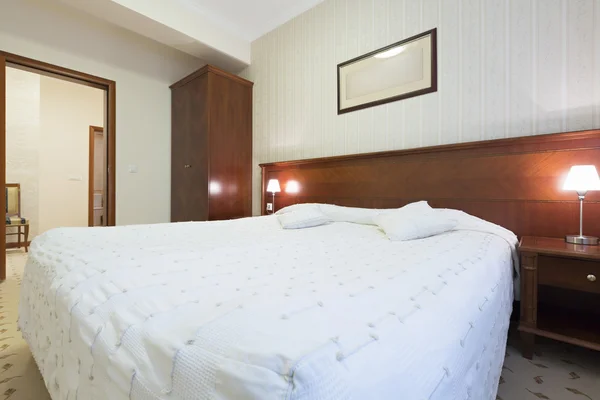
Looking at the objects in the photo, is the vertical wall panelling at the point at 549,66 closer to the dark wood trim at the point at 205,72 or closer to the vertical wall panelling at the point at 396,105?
the vertical wall panelling at the point at 396,105

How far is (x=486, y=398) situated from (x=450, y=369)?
46 centimetres

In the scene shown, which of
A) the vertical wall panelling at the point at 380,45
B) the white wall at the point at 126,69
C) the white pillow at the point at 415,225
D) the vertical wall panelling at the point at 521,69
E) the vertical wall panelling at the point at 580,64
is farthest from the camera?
the white wall at the point at 126,69

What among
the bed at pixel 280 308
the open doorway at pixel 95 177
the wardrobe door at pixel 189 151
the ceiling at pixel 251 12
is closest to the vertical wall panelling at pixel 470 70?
the bed at pixel 280 308

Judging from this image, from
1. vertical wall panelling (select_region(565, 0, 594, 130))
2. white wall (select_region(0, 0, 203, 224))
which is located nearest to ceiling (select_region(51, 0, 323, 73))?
white wall (select_region(0, 0, 203, 224))

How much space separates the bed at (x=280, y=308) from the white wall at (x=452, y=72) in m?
0.32

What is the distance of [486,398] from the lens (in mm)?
866

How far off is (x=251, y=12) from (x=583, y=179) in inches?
131

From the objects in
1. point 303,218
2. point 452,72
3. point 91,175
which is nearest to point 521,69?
point 452,72

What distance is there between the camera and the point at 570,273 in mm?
1375

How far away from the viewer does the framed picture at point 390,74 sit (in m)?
2.25

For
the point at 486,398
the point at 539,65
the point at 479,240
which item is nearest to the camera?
the point at 486,398

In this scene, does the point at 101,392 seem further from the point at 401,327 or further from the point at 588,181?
the point at 588,181

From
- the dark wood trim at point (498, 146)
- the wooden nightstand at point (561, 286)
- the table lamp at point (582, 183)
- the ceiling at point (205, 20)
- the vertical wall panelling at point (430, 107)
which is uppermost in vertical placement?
the ceiling at point (205, 20)

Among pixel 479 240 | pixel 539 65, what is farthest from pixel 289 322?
pixel 539 65
